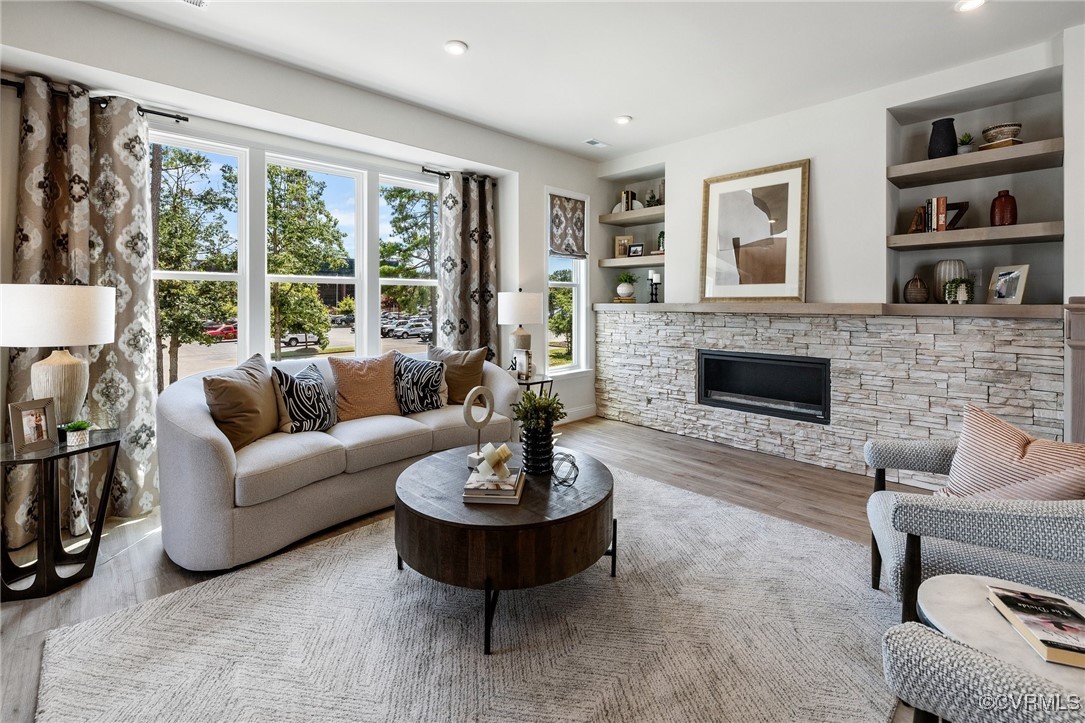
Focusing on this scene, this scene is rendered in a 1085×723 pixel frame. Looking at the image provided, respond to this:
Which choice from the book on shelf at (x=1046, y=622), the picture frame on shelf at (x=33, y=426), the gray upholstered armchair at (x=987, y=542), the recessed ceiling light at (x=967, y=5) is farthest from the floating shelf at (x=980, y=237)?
the picture frame on shelf at (x=33, y=426)

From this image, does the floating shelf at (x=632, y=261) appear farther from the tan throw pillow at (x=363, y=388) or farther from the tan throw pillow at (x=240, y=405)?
the tan throw pillow at (x=240, y=405)

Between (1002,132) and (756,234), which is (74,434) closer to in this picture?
(756,234)

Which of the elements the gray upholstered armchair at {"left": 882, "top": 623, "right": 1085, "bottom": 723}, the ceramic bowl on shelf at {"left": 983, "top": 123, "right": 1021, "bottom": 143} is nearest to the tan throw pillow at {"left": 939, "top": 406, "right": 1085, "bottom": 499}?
the gray upholstered armchair at {"left": 882, "top": 623, "right": 1085, "bottom": 723}

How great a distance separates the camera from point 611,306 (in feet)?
18.4

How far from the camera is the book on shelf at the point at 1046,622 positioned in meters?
1.06

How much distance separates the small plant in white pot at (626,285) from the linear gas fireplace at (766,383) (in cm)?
117

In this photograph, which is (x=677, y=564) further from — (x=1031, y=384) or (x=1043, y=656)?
(x=1031, y=384)

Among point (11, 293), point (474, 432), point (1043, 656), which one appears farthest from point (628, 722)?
point (11, 293)

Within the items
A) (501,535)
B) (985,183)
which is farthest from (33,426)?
(985,183)

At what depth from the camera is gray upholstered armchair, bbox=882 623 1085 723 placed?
3.06 ft

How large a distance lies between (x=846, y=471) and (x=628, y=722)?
3209 mm

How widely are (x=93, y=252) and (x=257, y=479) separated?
1.75m

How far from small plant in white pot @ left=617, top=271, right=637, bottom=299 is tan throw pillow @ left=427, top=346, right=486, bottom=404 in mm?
2155

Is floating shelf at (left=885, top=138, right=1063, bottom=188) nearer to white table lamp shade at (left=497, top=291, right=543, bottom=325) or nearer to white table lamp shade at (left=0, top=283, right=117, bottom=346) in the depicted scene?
white table lamp shade at (left=497, top=291, right=543, bottom=325)
